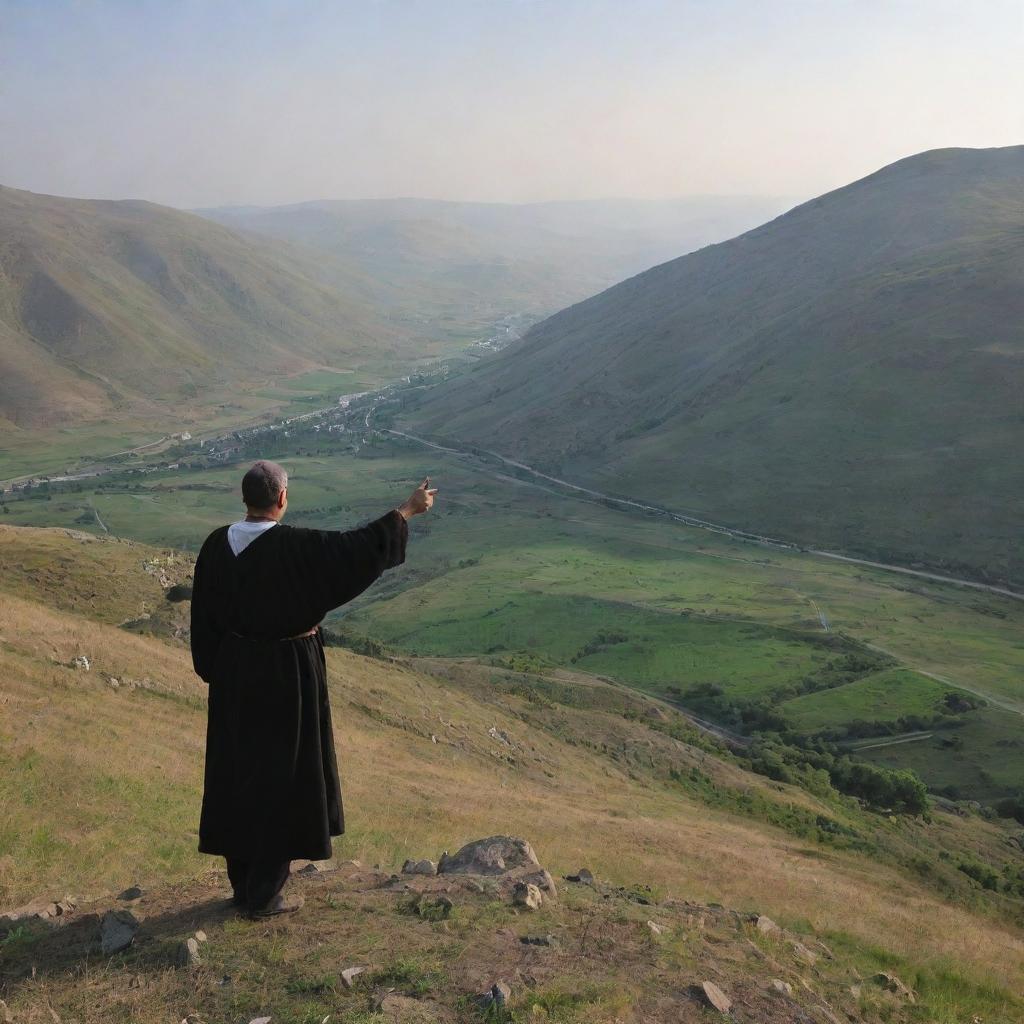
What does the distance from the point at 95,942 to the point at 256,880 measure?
4.14 feet

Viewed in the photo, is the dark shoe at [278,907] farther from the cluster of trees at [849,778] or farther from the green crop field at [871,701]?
the green crop field at [871,701]

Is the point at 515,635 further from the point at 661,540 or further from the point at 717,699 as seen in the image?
the point at 661,540

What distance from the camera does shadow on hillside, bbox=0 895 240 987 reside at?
6668 millimetres

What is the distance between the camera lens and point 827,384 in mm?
121375

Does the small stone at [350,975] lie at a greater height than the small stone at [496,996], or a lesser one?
greater

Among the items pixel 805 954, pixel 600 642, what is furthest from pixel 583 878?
pixel 600 642

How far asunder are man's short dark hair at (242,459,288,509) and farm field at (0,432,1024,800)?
149 feet

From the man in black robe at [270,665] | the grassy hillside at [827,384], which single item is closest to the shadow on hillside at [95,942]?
the man in black robe at [270,665]

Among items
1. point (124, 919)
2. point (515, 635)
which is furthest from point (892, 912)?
point (515, 635)

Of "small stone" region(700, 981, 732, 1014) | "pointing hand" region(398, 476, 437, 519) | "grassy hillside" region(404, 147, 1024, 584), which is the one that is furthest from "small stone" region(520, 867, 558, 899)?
"grassy hillside" region(404, 147, 1024, 584)

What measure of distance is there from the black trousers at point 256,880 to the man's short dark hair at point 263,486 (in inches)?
116

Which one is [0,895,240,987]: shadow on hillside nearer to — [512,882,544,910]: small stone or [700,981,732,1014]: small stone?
[512,882,544,910]: small stone

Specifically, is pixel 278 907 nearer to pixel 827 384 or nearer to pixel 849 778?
pixel 849 778

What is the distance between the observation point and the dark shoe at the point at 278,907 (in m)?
7.45
